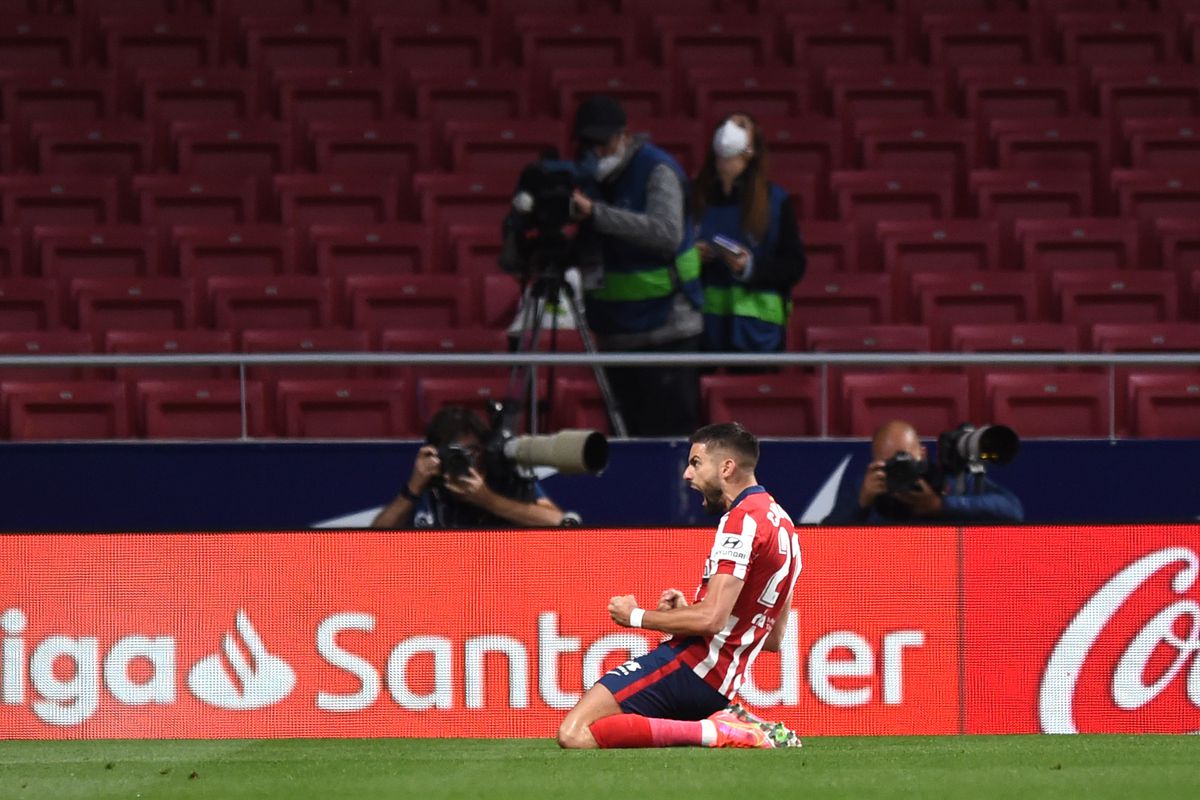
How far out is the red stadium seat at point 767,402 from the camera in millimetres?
8359

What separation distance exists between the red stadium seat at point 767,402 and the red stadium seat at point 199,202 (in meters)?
3.52

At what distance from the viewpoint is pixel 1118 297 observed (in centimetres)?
973

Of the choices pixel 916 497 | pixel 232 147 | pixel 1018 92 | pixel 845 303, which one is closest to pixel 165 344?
pixel 232 147

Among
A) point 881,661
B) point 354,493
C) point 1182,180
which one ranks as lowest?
point 881,661

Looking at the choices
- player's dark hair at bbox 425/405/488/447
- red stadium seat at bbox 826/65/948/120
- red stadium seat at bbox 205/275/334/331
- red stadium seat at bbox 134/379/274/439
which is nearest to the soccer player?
player's dark hair at bbox 425/405/488/447

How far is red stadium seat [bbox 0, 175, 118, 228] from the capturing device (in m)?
10.6

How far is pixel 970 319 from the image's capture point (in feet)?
31.6

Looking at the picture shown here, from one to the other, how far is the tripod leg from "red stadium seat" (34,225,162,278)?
301 cm

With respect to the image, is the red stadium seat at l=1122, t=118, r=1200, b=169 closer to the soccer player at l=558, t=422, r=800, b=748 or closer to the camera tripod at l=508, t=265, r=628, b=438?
the camera tripod at l=508, t=265, r=628, b=438

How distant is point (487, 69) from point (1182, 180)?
444 cm

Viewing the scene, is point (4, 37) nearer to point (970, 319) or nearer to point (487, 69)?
point (487, 69)

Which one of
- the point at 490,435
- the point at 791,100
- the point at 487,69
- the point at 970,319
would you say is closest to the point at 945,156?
the point at 791,100

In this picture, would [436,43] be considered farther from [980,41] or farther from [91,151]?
[980,41]

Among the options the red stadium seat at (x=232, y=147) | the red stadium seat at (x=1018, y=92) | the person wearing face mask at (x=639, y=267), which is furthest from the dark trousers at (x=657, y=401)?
the red stadium seat at (x=1018, y=92)
